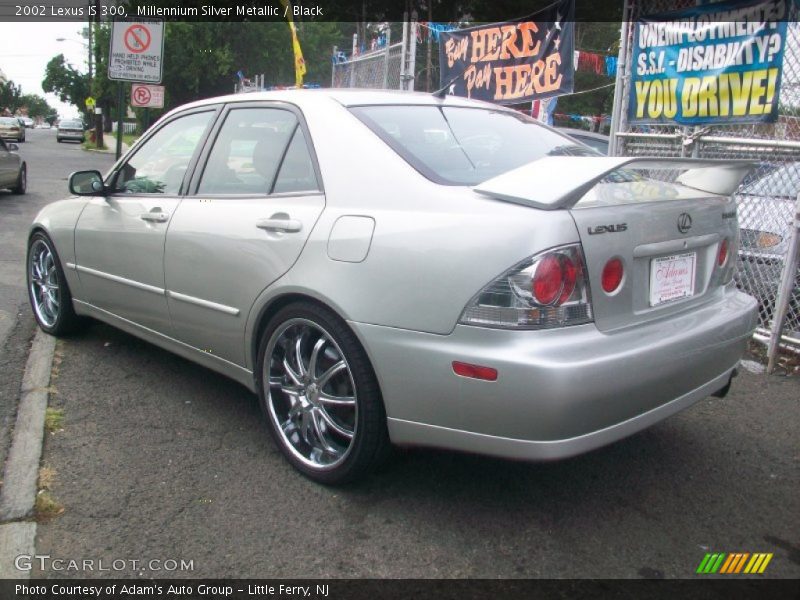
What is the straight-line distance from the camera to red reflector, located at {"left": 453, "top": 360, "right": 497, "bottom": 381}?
244cm

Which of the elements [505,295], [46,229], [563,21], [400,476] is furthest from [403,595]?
[563,21]

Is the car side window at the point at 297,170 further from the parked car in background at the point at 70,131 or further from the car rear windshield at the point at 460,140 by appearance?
the parked car in background at the point at 70,131

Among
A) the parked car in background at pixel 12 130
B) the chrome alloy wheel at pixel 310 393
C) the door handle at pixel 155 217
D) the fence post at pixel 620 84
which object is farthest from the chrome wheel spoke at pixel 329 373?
the parked car in background at pixel 12 130

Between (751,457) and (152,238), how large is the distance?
10.5 feet

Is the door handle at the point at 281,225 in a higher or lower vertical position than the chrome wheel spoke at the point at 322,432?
higher

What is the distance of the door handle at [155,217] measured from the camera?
3.85 metres

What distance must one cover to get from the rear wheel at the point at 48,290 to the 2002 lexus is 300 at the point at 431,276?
119 centimetres

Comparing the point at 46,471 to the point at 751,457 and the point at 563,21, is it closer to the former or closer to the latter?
the point at 751,457

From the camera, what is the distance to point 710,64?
5500 mm

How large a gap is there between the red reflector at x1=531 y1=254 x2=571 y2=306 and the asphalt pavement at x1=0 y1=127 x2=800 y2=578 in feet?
3.12

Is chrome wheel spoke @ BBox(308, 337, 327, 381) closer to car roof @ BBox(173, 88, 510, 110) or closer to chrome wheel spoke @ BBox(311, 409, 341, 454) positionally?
chrome wheel spoke @ BBox(311, 409, 341, 454)

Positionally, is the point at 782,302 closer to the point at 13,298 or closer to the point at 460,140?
the point at 460,140

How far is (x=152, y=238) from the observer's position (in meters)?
3.91

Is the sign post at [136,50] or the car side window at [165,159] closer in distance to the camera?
the car side window at [165,159]
